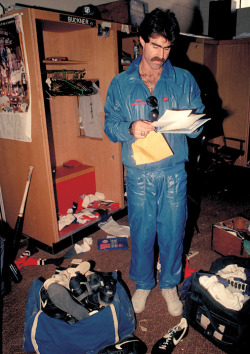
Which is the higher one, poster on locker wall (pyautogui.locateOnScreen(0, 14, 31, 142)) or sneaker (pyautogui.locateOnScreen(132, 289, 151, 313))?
poster on locker wall (pyautogui.locateOnScreen(0, 14, 31, 142))

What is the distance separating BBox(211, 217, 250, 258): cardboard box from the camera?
7.13 ft

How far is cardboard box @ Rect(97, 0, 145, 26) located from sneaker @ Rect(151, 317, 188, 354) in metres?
2.74

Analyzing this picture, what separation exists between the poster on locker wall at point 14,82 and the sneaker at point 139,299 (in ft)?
4.74

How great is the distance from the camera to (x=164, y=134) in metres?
1.58

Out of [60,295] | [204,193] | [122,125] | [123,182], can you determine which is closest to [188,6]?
[204,193]

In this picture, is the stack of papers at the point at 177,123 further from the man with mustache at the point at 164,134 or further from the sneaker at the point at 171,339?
the sneaker at the point at 171,339

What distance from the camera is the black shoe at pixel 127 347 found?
1429mm

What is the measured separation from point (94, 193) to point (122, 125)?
1.76 m

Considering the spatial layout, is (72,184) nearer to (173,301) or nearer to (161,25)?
(173,301)

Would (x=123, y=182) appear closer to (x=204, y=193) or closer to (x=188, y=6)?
(x=204, y=193)

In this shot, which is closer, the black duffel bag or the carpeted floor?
the black duffel bag

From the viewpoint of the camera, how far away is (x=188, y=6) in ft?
16.7

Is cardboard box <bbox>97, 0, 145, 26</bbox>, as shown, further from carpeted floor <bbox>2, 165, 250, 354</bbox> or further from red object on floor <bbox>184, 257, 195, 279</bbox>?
red object on floor <bbox>184, 257, 195, 279</bbox>

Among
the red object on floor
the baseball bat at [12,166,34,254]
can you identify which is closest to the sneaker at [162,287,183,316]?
the red object on floor
